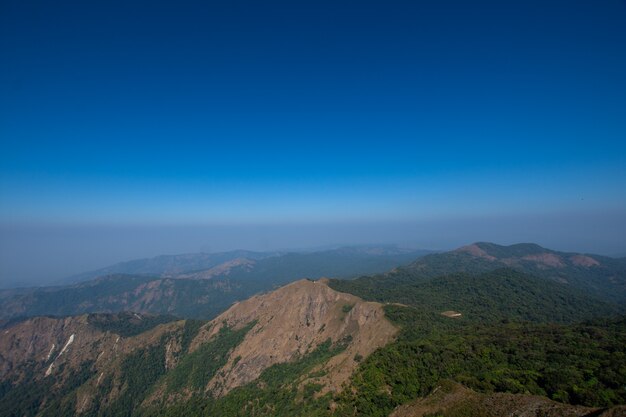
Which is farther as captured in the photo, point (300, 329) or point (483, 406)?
point (300, 329)

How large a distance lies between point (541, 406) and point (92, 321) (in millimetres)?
231558

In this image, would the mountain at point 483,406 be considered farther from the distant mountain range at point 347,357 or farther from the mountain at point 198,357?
the mountain at point 198,357

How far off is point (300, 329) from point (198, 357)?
2119 inches

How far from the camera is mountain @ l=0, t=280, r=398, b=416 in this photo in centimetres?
8712

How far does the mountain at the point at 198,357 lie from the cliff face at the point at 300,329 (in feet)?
1.37

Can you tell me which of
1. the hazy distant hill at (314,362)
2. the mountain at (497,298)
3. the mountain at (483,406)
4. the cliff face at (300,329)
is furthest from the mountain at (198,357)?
the mountain at (497,298)

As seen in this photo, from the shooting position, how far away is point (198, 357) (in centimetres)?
13412

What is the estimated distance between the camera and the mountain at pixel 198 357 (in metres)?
87.1

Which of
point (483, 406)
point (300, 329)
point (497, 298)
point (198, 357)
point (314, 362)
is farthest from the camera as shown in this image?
point (497, 298)

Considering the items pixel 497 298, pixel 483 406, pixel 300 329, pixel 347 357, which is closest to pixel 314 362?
pixel 347 357

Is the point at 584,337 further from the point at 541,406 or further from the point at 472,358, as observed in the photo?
the point at 541,406

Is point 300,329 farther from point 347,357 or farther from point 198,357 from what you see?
point 198,357

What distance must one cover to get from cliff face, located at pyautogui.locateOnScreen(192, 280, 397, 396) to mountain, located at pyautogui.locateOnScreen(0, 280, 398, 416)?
0.42m

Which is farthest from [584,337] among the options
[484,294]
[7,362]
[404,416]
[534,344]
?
[7,362]
